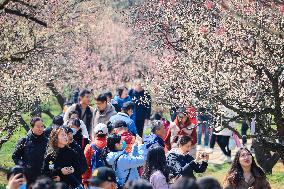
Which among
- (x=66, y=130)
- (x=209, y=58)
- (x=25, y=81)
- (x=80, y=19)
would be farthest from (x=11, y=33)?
(x=80, y=19)

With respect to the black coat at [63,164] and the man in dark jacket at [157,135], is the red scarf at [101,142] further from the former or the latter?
the man in dark jacket at [157,135]

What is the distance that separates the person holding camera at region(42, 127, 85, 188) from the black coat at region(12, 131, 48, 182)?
1106 mm

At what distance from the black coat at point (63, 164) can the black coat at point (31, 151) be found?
1095 mm

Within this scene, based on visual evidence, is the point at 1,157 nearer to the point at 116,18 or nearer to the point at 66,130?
the point at 66,130

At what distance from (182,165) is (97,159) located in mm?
1203

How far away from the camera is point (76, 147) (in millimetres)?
9305

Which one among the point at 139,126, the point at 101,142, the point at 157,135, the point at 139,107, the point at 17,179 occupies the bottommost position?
the point at 17,179

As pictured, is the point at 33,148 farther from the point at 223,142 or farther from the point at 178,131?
the point at 223,142

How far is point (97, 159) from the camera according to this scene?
9.42 metres

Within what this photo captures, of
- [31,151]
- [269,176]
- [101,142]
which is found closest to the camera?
[101,142]

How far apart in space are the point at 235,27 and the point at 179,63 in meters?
1.86

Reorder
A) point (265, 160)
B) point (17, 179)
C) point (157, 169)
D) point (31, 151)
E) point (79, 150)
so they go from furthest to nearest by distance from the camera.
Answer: point (265, 160)
point (31, 151)
point (79, 150)
point (157, 169)
point (17, 179)

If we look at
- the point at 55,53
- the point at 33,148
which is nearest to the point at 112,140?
the point at 33,148

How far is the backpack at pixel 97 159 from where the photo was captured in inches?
368
